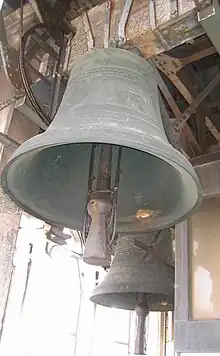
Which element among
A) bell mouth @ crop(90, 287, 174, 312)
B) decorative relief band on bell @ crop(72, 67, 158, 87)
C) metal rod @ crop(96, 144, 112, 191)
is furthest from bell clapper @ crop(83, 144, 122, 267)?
bell mouth @ crop(90, 287, 174, 312)

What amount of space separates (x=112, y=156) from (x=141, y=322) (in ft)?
3.40

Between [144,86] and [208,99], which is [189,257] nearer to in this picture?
[208,99]

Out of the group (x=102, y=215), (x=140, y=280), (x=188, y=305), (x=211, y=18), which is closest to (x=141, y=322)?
(x=140, y=280)

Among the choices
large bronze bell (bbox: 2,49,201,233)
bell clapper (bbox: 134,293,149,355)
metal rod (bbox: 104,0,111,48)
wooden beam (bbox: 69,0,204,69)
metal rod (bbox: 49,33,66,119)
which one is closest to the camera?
large bronze bell (bbox: 2,49,201,233)

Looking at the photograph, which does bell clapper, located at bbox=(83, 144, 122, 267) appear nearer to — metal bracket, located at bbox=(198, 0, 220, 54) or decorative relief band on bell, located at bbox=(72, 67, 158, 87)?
decorative relief band on bell, located at bbox=(72, 67, 158, 87)

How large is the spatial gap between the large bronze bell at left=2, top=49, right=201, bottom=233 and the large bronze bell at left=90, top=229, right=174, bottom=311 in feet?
2.25

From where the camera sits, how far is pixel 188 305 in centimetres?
194

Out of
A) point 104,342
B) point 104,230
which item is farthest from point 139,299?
point 104,342

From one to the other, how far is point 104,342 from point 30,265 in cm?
124

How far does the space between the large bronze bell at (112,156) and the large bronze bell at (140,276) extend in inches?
26.9

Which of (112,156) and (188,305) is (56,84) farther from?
(188,305)

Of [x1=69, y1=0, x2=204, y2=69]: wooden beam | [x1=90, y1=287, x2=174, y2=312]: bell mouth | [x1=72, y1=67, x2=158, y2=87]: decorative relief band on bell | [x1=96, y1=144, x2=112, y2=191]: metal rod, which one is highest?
[x1=69, y1=0, x2=204, y2=69]: wooden beam

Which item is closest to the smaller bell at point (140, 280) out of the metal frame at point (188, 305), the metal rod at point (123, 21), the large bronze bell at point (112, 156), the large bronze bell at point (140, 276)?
the large bronze bell at point (140, 276)

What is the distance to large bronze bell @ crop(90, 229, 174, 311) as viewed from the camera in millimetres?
2270
